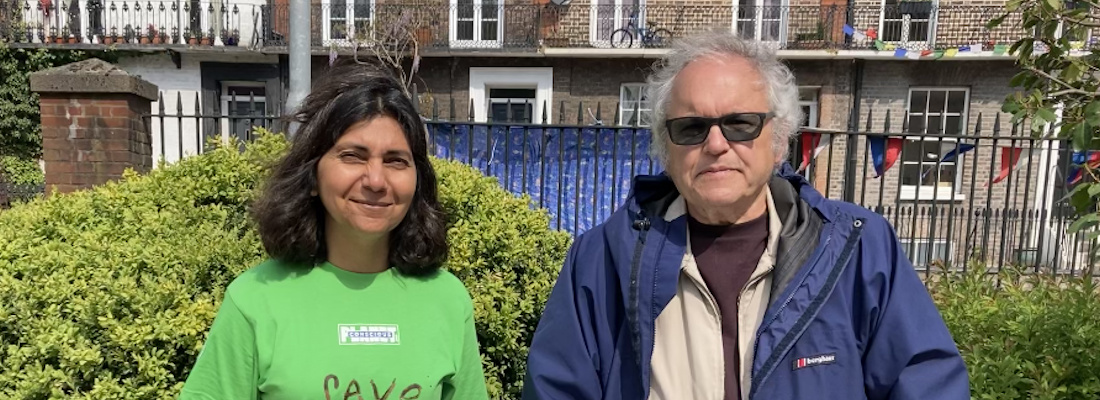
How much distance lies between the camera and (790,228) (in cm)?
162

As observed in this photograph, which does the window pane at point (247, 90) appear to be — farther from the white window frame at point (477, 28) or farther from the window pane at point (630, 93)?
the window pane at point (630, 93)

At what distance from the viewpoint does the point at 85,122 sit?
464cm

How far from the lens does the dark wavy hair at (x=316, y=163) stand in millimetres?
1590

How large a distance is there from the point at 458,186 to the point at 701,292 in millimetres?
1730

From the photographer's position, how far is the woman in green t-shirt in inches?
58.4

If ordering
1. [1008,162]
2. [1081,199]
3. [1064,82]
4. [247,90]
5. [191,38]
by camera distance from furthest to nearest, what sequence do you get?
[247,90] → [191,38] → [1008,162] → [1064,82] → [1081,199]

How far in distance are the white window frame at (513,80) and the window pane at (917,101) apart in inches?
303

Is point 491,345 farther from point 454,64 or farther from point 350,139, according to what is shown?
point 454,64

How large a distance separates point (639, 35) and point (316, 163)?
1261 centimetres

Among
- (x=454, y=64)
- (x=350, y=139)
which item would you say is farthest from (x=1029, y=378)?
(x=454, y=64)

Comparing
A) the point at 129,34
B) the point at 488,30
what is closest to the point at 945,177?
the point at 488,30

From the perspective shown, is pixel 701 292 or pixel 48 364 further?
pixel 48 364

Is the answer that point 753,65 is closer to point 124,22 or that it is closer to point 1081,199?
point 1081,199

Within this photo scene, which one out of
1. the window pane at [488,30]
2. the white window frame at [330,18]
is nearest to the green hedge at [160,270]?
the white window frame at [330,18]
